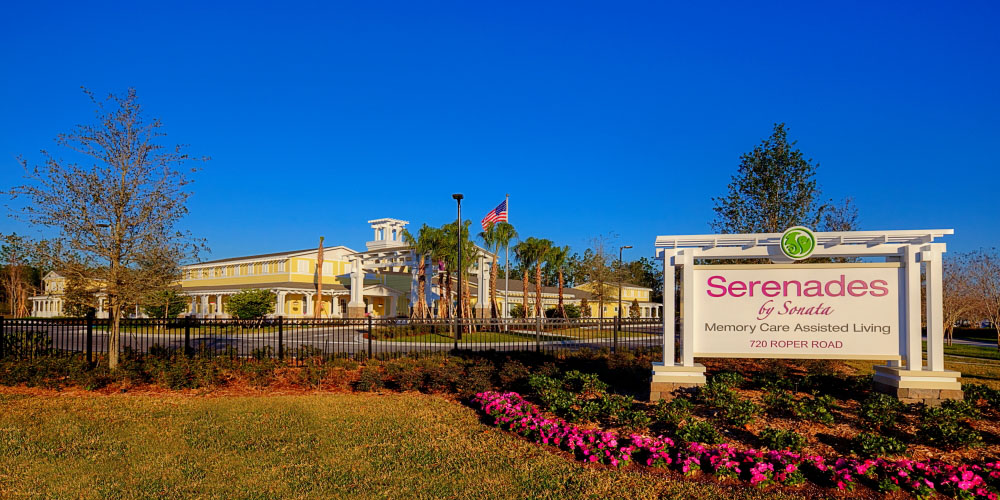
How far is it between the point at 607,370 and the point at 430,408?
3793 mm

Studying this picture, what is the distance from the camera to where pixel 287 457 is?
6.84 meters

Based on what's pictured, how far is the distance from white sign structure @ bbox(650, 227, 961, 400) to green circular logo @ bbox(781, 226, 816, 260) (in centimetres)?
2

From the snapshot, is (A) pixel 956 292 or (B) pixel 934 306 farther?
(A) pixel 956 292

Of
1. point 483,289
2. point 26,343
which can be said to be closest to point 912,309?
point 26,343

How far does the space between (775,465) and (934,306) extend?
205 inches

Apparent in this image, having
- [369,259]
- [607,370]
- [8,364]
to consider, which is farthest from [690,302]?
[369,259]

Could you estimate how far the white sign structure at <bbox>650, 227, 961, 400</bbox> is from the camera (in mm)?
9406

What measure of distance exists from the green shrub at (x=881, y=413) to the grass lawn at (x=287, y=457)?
275 cm

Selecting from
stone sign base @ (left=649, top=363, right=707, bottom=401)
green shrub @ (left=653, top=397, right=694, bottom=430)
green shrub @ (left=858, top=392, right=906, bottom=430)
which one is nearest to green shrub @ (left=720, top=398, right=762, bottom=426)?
green shrub @ (left=653, top=397, right=694, bottom=430)

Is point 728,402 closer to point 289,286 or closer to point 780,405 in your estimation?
point 780,405

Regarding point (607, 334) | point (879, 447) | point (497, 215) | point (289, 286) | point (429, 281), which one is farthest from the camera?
point (289, 286)

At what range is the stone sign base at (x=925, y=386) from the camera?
907 cm

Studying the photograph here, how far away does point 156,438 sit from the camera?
771 centimetres

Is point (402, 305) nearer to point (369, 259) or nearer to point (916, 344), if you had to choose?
point (369, 259)
